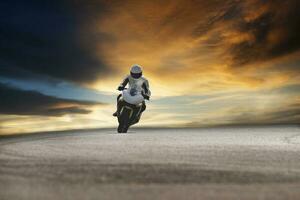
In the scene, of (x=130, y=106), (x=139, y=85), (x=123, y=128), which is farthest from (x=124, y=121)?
(x=139, y=85)

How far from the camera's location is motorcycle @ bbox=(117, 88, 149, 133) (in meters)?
11.5

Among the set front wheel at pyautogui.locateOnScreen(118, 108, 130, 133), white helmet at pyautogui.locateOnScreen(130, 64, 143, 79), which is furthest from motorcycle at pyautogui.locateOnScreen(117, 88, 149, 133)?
white helmet at pyautogui.locateOnScreen(130, 64, 143, 79)

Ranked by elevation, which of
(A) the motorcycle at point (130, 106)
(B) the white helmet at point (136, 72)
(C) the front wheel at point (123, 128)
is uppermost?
(B) the white helmet at point (136, 72)

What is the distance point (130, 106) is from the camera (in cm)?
1155

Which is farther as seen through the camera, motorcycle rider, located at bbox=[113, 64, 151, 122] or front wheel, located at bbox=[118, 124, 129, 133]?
Result: front wheel, located at bbox=[118, 124, 129, 133]

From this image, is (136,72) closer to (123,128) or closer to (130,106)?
(130,106)

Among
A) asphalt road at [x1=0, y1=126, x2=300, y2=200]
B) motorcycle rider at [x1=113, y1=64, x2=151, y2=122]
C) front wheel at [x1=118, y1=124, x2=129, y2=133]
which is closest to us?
asphalt road at [x1=0, y1=126, x2=300, y2=200]

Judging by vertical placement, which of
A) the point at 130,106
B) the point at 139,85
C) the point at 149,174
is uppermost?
the point at 139,85

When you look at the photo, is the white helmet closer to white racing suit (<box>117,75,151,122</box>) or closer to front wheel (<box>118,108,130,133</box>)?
white racing suit (<box>117,75,151,122</box>)

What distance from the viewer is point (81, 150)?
7.39m

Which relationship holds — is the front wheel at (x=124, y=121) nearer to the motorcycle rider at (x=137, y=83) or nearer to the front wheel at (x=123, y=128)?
the front wheel at (x=123, y=128)

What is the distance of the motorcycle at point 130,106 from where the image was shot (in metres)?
11.5

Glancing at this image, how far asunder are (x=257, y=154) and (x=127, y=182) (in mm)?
3037

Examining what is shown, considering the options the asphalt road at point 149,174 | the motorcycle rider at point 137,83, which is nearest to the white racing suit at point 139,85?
the motorcycle rider at point 137,83
